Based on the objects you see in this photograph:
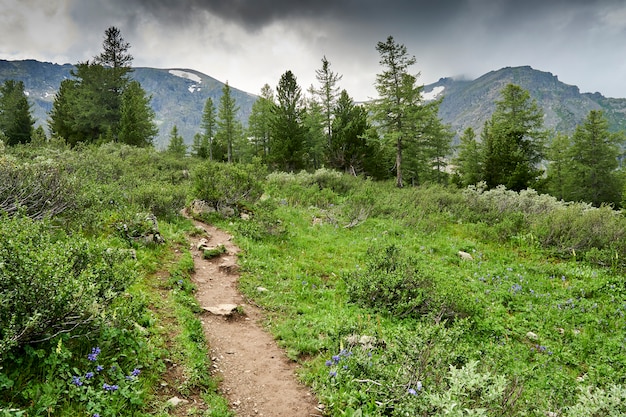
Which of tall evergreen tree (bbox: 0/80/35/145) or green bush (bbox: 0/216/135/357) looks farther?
tall evergreen tree (bbox: 0/80/35/145)

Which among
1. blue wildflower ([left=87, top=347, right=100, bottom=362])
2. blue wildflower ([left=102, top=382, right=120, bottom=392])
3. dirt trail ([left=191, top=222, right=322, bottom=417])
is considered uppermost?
blue wildflower ([left=87, top=347, right=100, bottom=362])

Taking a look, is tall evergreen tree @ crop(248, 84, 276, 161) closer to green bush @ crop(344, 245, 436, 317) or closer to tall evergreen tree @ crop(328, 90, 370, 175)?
tall evergreen tree @ crop(328, 90, 370, 175)

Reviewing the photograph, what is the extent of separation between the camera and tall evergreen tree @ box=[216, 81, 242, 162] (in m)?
47.9

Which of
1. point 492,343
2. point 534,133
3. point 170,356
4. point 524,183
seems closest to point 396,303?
point 492,343

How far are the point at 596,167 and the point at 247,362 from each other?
4569 centimetres

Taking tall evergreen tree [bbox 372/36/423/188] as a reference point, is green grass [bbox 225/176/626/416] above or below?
below

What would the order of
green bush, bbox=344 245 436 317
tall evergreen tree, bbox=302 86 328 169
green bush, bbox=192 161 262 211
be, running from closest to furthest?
green bush, bbox=344 245 436 317 → green bush, bbox=192 161 262 211 → tall evergreen tree, bbox=302 86 328 169

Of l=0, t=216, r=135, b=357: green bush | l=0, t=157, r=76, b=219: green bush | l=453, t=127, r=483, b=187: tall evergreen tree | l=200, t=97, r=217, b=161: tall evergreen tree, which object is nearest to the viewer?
l=0, t=216, r=135, b=357: green bush

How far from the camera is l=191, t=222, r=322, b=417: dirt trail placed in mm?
4229

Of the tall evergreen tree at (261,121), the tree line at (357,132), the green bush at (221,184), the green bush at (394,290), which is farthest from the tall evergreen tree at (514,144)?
the tall evergreen tree at (261,121)

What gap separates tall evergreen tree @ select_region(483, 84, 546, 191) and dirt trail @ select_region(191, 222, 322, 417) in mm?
30487

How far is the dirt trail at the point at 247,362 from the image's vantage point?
4.23m

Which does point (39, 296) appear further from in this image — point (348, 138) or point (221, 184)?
point (348, 138)

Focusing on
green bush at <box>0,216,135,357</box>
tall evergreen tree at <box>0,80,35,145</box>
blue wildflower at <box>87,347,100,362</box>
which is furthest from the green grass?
tall evergreen tree at <box>0,80,35,145</box>
